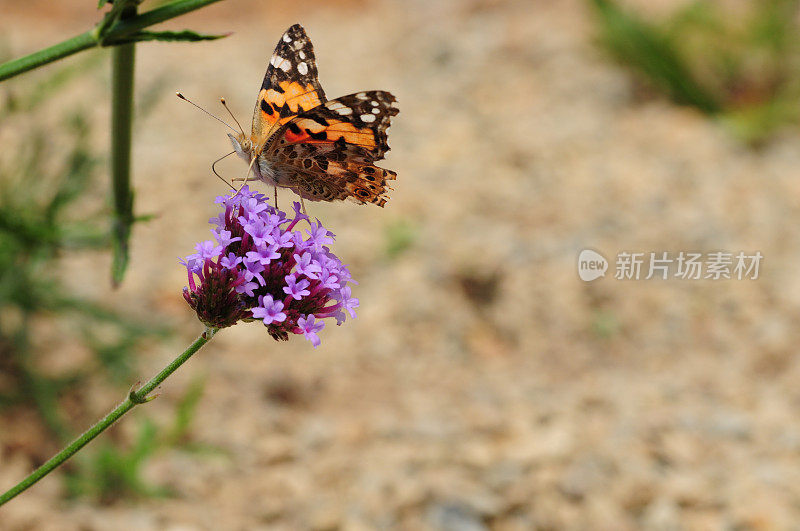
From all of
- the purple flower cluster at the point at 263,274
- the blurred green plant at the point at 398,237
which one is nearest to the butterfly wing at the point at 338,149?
the purple flower cluster at the point at 263,274

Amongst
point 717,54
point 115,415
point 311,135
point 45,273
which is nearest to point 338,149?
point 311,135

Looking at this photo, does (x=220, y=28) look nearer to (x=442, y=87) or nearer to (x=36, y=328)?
(x=442, y=87)

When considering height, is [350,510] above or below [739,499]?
below

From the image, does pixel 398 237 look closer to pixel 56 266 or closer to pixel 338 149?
pixel 56 266

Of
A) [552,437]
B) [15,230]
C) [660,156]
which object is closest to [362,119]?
[15,230]

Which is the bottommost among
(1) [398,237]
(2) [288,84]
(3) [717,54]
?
(2) [288,84]

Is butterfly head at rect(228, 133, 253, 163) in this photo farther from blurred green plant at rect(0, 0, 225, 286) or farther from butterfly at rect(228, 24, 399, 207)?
blurred green plant at rect(0, 0, 225, 286)
